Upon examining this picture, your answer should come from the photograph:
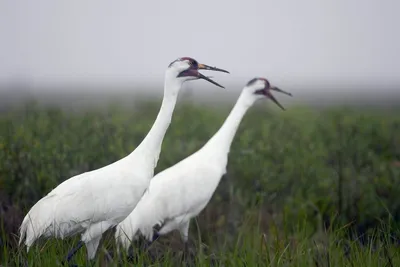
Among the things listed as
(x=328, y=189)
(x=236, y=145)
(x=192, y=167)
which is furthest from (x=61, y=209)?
(x=236, y=145)

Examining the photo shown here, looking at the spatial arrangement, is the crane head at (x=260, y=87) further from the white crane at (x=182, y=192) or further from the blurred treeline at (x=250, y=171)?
the blurred treeline at (x=250, y=171)

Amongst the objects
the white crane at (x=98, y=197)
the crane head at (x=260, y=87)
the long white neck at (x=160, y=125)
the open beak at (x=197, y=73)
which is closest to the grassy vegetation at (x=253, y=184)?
the white crane at (x=98, y=197)

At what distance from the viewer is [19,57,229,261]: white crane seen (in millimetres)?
4145

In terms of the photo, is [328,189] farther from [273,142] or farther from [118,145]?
[118,145]

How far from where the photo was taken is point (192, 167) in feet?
18.3

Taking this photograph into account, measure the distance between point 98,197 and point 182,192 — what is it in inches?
50.1

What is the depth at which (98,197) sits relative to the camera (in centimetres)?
424

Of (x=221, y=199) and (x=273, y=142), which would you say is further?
(x=273, y=142)

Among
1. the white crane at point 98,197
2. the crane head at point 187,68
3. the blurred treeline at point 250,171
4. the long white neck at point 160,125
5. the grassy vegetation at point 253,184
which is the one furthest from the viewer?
the blurred treeline at point 250,171

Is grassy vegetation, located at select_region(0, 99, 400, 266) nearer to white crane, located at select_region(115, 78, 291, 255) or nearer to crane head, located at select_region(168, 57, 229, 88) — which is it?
white crane, located at select_region(115, 78, 291, 255)

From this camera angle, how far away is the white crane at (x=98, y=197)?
163 inches

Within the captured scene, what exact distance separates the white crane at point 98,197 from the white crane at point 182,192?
97cm

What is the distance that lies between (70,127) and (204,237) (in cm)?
324

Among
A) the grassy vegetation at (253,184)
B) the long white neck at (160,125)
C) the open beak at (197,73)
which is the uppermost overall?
the open beak at (197,73)
